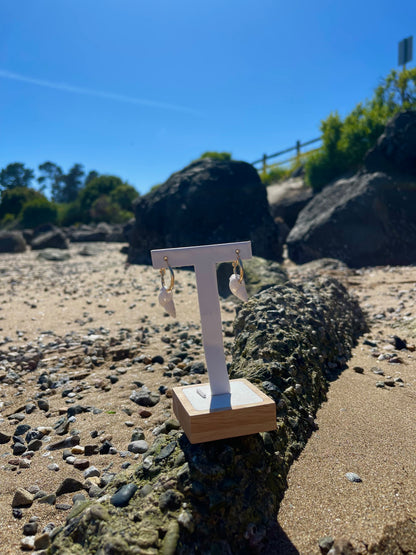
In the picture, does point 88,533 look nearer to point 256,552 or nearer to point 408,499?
point 256,552

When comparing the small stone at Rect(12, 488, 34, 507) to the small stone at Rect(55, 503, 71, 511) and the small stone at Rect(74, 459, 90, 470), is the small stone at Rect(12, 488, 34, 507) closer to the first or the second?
the small stone at Rect(55, 503, 71, 511)

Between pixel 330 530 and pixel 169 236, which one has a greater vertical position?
pixel 169 236

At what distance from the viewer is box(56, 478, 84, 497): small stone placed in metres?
3.09

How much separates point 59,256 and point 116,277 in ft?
22.7

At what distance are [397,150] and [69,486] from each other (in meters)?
13.8

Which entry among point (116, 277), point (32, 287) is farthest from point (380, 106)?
point (32, 287)

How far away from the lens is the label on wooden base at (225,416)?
2.53m

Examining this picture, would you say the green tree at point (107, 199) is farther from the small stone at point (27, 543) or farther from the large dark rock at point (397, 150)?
the small stone at point (27, 543)

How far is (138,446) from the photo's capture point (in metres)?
3.56

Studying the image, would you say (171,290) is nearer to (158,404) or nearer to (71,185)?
(158,404)

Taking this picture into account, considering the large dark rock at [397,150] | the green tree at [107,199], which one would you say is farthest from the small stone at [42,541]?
the green tree at [107,199]

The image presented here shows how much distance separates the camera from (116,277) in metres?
12.9

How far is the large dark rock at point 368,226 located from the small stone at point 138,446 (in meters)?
10.2

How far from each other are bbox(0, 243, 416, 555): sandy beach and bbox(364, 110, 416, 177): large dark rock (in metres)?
5.27
